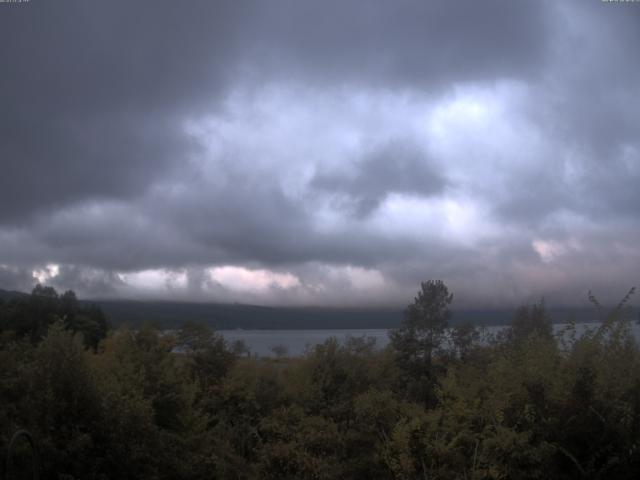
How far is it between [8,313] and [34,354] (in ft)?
74.1

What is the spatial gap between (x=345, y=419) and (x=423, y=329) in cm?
507

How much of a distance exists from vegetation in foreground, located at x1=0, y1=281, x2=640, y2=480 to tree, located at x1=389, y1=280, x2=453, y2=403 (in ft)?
7.08

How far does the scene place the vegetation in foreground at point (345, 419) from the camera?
10.2m

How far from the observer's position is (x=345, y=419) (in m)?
16.2

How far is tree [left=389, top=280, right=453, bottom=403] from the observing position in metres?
20.1

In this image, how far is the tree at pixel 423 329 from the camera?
20.1 m

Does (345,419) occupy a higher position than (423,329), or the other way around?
(423,329)

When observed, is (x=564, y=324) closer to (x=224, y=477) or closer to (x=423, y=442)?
(x=423, y=442)

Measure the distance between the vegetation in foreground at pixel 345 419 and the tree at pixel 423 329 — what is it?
2.16 metres

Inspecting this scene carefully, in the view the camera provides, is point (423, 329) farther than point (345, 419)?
Yes

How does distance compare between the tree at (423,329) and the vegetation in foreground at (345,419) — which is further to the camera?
the tree at (423,329)

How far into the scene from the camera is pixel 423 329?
20203 millimetres

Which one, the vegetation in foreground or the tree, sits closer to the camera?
the vegetation in foreground

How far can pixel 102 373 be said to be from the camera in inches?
479
